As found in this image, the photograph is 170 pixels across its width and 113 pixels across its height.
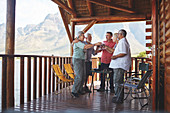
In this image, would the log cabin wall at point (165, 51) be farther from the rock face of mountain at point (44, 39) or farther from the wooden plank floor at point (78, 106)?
the rock face of mountain at point (44, 39)

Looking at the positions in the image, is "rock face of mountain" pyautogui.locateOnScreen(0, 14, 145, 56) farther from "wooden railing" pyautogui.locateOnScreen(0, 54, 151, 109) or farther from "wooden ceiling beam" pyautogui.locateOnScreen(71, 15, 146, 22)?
"wooden railing" pyautogui.locateOnScreen(0, 54, 151, 109)

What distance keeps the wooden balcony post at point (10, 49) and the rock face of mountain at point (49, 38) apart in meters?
38.2

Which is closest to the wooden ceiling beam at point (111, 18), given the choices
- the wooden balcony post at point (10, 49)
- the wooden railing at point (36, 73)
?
the wooden railing at point (36, 73)

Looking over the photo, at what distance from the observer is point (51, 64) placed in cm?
554

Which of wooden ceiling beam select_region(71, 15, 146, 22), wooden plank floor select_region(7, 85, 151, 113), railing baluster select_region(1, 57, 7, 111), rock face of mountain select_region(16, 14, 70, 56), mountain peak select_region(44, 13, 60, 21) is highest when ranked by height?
mountain peak select_region(44, 13, 60, 21)

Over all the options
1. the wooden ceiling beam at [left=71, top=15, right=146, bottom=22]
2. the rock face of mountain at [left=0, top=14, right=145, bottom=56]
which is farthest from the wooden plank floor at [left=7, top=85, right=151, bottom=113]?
the rock face of mountain at [left=0, top=14, right=145, bottom=56]

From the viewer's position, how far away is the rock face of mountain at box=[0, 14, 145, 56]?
4325cm

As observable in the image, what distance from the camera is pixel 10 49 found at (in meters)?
3.65

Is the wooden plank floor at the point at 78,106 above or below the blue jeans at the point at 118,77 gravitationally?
below

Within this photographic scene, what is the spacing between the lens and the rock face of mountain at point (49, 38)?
43.2 metres

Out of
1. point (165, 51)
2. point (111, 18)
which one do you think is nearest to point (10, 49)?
point (165, 51)

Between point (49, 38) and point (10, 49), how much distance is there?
147 feet

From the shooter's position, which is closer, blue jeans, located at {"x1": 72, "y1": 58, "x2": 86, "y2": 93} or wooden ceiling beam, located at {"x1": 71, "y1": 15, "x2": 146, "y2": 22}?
blue jeans, located at {"x1": 72, "y1": 58, "x2": 86, "y2": 93}

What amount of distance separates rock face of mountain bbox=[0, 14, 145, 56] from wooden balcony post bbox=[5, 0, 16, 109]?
38.2 m
